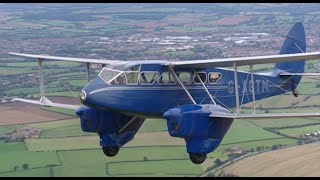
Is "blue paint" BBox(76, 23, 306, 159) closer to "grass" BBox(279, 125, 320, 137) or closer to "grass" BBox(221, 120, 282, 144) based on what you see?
"grass" BBox(221, 120, 282, 144)

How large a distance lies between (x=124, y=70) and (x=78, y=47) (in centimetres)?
9809

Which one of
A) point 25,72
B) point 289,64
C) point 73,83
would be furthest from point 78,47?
point 289,64

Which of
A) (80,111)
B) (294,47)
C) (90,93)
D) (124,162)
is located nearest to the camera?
(90,93)

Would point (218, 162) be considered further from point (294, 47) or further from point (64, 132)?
point (294, 47)

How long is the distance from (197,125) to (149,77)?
2.54m

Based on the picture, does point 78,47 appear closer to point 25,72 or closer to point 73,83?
point 25,72

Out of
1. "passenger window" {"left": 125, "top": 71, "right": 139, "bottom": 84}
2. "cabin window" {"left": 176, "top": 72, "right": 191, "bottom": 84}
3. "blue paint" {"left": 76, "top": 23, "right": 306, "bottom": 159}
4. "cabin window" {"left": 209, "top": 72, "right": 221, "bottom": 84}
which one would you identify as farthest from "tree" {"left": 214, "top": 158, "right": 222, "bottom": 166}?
"passenger window" {"left": 125, "top": 71, "right": 139, "bottom": 84}

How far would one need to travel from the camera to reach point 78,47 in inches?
4811

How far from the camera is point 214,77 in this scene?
90.7ft

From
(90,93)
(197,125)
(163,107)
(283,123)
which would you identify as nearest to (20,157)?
(283,123)

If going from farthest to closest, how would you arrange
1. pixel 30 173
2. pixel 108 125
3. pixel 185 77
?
pixel 30 173, pixel 108 125, pixel 185 77

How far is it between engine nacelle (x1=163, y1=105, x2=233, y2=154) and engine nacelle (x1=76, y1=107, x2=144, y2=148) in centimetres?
324

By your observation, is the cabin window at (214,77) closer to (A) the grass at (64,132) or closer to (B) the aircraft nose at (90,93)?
(B) the aircraft nose at (90,93)

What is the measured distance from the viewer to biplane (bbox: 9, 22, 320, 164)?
2495 centimetres
